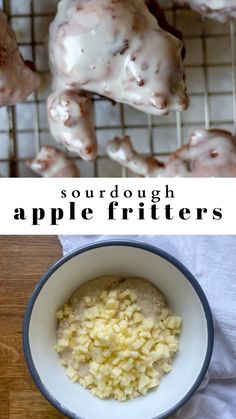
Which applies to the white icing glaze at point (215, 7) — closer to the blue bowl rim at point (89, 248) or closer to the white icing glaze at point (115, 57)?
the white icing glaze at point (115, 57)

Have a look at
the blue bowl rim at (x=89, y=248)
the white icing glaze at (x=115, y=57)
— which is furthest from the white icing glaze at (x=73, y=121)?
the blue bowl rim at (x=89, y=248)

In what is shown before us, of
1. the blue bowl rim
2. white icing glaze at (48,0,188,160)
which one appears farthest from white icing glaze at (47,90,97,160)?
the blue bowl rim

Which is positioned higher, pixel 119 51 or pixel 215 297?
pixel 119 51

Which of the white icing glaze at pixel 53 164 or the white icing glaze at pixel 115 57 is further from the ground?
the white icing glaze at pixel 115 57

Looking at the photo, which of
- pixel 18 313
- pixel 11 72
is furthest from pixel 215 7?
pixel 18 313

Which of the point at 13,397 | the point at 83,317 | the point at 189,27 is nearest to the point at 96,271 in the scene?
the point at 83,317

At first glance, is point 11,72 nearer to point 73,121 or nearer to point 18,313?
point 73,121
